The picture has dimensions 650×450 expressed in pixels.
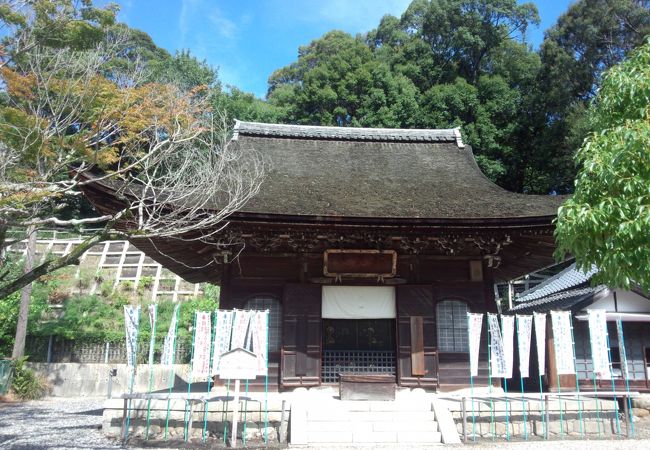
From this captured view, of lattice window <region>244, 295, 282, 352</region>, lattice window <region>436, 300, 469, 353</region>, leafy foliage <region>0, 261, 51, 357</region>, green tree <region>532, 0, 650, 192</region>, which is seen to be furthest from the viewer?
green tree <region>532, 0, 650, 192</region>

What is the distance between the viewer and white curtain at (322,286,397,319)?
10867 millimetres

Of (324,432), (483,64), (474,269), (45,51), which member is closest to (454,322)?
(474,269)

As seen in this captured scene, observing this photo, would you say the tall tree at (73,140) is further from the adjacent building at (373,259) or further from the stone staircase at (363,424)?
the stone staircase at (363,424)

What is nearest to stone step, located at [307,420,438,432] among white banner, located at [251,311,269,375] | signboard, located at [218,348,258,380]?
white banner, located at [251,311,269,375]

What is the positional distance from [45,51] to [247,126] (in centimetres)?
741

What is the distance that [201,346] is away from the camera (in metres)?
8.81

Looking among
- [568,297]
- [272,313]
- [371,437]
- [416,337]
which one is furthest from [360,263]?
[568,297]

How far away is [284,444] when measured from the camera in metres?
7.97

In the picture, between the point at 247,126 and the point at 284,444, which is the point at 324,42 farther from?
the point at 284,444

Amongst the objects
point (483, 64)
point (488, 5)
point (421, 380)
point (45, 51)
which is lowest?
point (421, 380)

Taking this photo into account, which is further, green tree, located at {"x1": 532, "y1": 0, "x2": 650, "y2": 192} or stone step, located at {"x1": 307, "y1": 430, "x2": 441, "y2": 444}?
green tree, located at {"x1": 532, "y1": 0, "x2": 650, "y2": 192}

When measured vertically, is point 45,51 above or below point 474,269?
above

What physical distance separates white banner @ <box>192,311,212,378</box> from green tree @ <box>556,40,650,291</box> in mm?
6179

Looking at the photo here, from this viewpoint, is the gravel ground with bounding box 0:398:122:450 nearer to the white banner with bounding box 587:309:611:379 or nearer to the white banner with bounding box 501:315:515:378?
the white banner with bounding box 501:315:515:378
